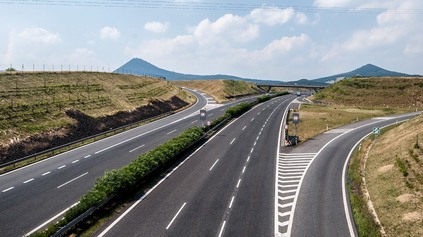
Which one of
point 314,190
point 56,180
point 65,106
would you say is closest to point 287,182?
point 314,190

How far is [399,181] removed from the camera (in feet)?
93.0

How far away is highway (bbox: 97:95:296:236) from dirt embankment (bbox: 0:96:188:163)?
2076cm

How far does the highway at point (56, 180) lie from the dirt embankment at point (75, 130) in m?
4.42

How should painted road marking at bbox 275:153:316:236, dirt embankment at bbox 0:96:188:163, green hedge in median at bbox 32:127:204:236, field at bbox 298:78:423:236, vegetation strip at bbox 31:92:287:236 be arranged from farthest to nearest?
→ dirt embankment at bbox 0:96:188:163 → painted road marking at bbox 275:153:316:236 → field at bbox 298:78:423:236 → green hedge in median at bbox 32:127:204:236 → vegetation strip at bbox 31:92:287:236

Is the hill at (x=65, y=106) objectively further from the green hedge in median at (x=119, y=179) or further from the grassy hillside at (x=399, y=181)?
the grassy hillside at (x=399, y=181)

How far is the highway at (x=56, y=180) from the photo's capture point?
22.9 metres

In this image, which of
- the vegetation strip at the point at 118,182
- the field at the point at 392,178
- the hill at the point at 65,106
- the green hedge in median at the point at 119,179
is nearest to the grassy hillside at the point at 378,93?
the field at the point at 392,178

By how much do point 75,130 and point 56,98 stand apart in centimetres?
1351

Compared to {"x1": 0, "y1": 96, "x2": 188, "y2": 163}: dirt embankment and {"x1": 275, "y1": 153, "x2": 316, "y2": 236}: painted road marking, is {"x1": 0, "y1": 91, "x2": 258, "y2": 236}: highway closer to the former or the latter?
{"x1": 0, "y1": 96, "x2": 188, "y2": 163}: dirt embankment

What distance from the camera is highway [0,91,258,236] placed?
75.0 feet

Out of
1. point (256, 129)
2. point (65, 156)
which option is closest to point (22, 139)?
point (65, 156)

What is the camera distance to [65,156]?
1593 inches

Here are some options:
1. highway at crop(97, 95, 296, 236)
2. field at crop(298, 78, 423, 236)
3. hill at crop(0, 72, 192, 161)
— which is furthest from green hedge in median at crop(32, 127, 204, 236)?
hill at crop(0, 72, 192, 161)

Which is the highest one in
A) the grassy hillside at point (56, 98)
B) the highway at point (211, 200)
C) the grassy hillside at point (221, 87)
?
the grassy hillside at point (221, 87)
